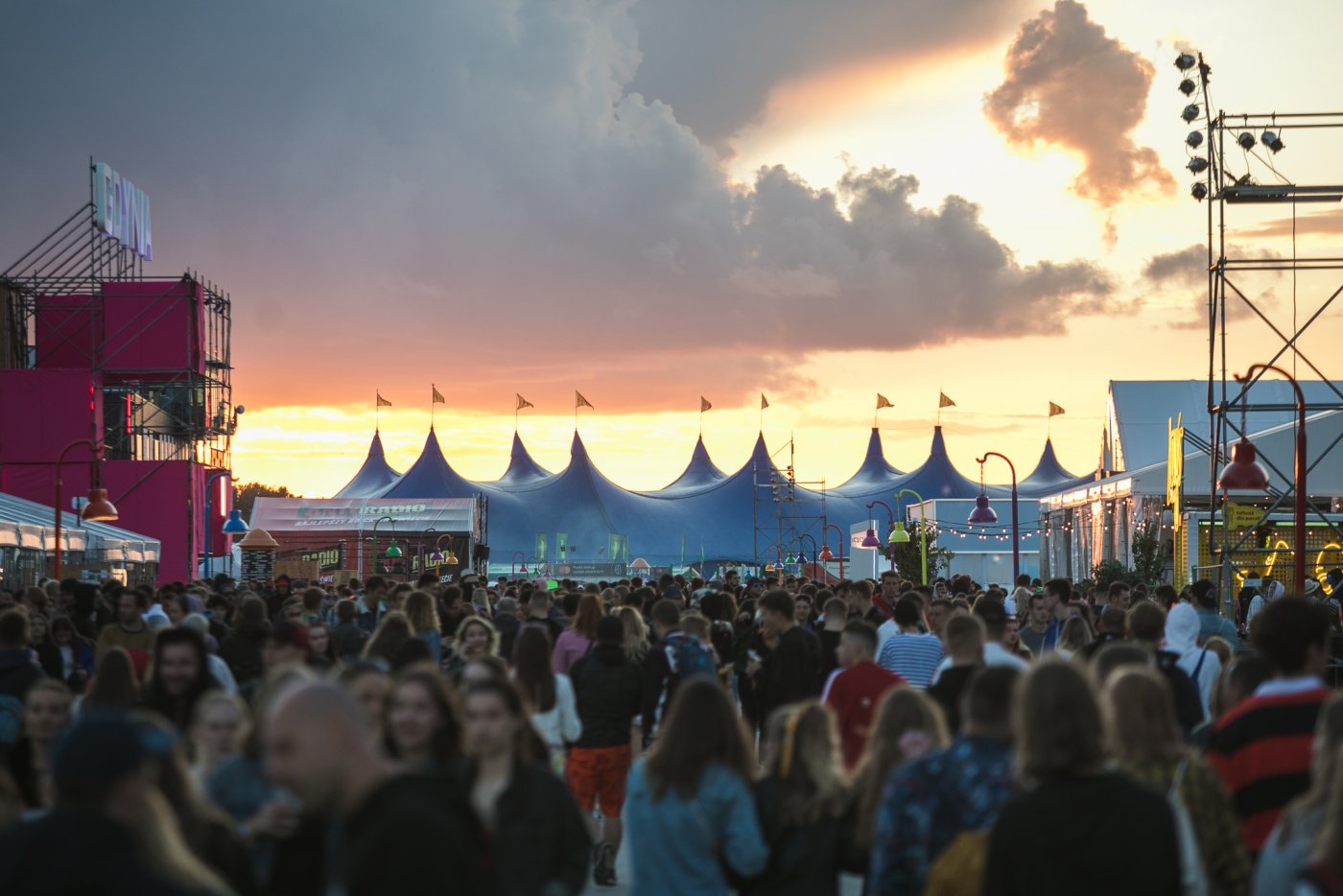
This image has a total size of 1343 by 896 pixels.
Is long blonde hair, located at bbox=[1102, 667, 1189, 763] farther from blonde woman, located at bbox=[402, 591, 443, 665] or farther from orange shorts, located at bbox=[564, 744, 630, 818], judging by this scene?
blonde woman, located at bbox=[402, 591, 443, 665]

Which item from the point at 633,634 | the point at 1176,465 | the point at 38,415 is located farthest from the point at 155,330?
the point at 633,634

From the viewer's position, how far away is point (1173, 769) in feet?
16.2

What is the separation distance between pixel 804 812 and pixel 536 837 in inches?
43.2

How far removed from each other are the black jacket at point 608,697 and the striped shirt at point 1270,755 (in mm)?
4671

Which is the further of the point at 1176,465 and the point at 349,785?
the point at 1176,465

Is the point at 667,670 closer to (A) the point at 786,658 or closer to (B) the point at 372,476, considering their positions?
(A) the point at 786,658

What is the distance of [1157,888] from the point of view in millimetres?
4078

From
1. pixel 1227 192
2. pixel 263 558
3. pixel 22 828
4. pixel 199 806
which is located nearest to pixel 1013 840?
pixel 199 806

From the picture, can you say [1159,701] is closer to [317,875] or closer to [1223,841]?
[1223,841]

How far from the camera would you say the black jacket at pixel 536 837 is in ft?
15.4

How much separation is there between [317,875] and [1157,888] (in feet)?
6.79

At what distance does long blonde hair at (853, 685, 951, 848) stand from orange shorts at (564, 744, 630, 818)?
4.07m

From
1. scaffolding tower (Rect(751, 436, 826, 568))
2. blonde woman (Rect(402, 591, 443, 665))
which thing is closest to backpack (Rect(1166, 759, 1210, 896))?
blonde woman (Rect(402, 591, 443, 665))

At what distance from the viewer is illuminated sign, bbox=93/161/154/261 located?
166 ft
